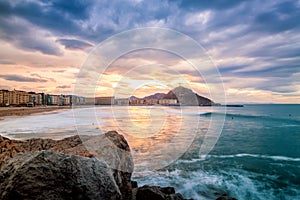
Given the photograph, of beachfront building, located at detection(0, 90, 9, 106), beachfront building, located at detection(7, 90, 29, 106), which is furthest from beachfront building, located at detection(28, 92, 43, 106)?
beachfront building, located at detection(0, 90, 9, 106)

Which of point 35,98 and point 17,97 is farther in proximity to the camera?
point 35,98

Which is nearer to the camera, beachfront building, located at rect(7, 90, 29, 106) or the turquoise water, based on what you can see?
the turquoise water

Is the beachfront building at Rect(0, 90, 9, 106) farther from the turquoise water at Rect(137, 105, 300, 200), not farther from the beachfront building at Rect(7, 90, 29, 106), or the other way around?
the turquoise water at Rect(137, 105, 300, 200)

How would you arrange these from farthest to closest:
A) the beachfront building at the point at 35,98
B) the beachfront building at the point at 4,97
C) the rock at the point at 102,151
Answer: the beachfront building at the point at 35,98, the beachfront building at the point at 4,97, the rock at the point at 102,151

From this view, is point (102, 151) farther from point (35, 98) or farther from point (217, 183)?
point (35, 98)

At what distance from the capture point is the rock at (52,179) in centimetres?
258

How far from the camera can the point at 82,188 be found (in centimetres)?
280

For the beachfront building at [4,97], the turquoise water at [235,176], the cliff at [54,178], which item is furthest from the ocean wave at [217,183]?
the beachfront building at [4,97]

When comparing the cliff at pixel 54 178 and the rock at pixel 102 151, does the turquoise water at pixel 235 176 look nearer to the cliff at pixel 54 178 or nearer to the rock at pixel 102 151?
the rock at pixel 102 151

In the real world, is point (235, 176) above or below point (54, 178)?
below

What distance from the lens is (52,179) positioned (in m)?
2.71

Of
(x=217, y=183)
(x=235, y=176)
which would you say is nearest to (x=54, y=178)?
(x=217, y=183)

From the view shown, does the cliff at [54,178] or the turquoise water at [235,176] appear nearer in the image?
the cliff at [54,178]

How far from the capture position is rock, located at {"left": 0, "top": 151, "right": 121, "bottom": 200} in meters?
2.58
